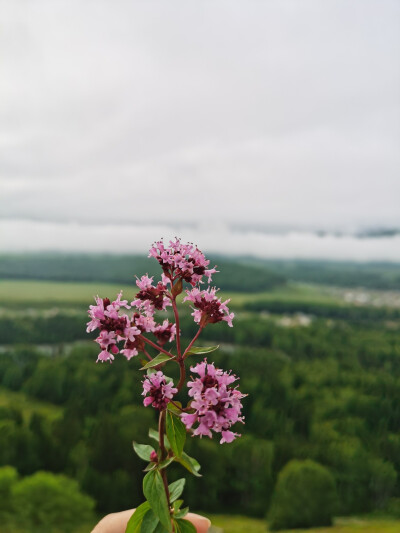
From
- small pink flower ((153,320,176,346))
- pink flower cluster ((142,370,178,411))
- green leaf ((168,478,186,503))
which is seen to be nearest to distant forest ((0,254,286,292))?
green leaf ((168,478,186,503))

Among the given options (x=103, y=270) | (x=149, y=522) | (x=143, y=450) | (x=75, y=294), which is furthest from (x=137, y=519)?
(x=103, y=270)

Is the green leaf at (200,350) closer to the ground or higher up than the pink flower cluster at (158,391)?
higher up

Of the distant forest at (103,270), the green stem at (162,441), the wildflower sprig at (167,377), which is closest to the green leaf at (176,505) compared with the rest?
the wildflower sprig at (167,377)

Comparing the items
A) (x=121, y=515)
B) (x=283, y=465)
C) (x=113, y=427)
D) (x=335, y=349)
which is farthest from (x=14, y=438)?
(x=335, y=349)

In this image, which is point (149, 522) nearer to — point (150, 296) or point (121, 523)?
point (121, 523)

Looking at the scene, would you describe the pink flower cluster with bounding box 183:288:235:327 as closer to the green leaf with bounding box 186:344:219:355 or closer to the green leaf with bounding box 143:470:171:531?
the green leaf with bounding box 186:344:219:355

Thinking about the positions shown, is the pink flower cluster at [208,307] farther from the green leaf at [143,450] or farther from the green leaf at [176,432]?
the green leaf at [143,450]

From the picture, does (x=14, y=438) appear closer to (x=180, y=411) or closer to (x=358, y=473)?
(x=358, y=473)
